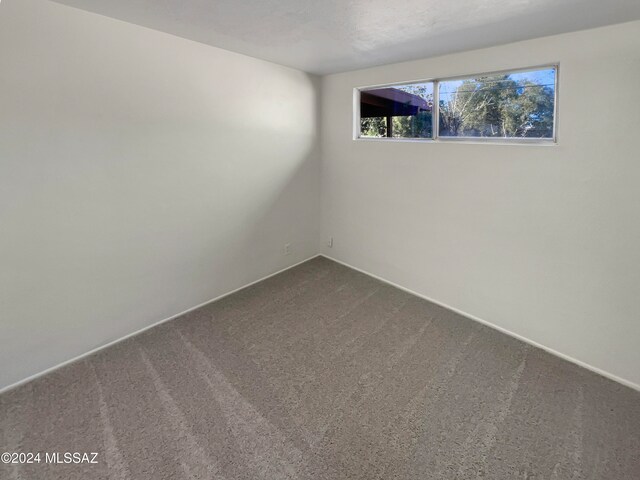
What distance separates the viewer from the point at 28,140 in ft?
6.65

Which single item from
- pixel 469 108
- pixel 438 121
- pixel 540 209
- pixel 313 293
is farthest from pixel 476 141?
pixel 313 293

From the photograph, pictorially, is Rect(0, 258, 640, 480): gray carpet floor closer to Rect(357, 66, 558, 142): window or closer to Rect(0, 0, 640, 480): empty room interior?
Rect(0, 0, 640, 480): empty room interior

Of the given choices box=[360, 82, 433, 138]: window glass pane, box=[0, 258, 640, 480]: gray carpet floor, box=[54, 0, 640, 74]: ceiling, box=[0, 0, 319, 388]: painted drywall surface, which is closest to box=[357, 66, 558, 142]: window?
box=[360, 82, 433, 138]: window glass pane

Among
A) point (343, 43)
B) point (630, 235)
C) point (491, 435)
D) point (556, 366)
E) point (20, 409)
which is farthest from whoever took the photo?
point (343, 43)

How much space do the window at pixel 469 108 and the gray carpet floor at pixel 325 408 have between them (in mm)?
1670

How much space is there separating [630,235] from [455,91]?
170 cm

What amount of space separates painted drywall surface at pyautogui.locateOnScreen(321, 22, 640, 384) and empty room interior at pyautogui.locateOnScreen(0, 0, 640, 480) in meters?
0.02

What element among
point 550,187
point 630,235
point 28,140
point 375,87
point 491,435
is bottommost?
point 491,435

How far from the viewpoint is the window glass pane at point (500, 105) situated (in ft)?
8.00

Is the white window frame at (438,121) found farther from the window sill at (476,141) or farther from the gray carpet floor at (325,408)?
the gray carpet floor at (325,408)

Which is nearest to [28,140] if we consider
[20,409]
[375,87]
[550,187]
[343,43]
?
→ [20,409]

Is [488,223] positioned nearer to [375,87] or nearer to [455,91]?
[455,91]

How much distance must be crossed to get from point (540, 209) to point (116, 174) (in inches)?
123

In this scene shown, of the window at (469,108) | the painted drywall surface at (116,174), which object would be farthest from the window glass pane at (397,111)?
the painted drywall surface at (116,174)
